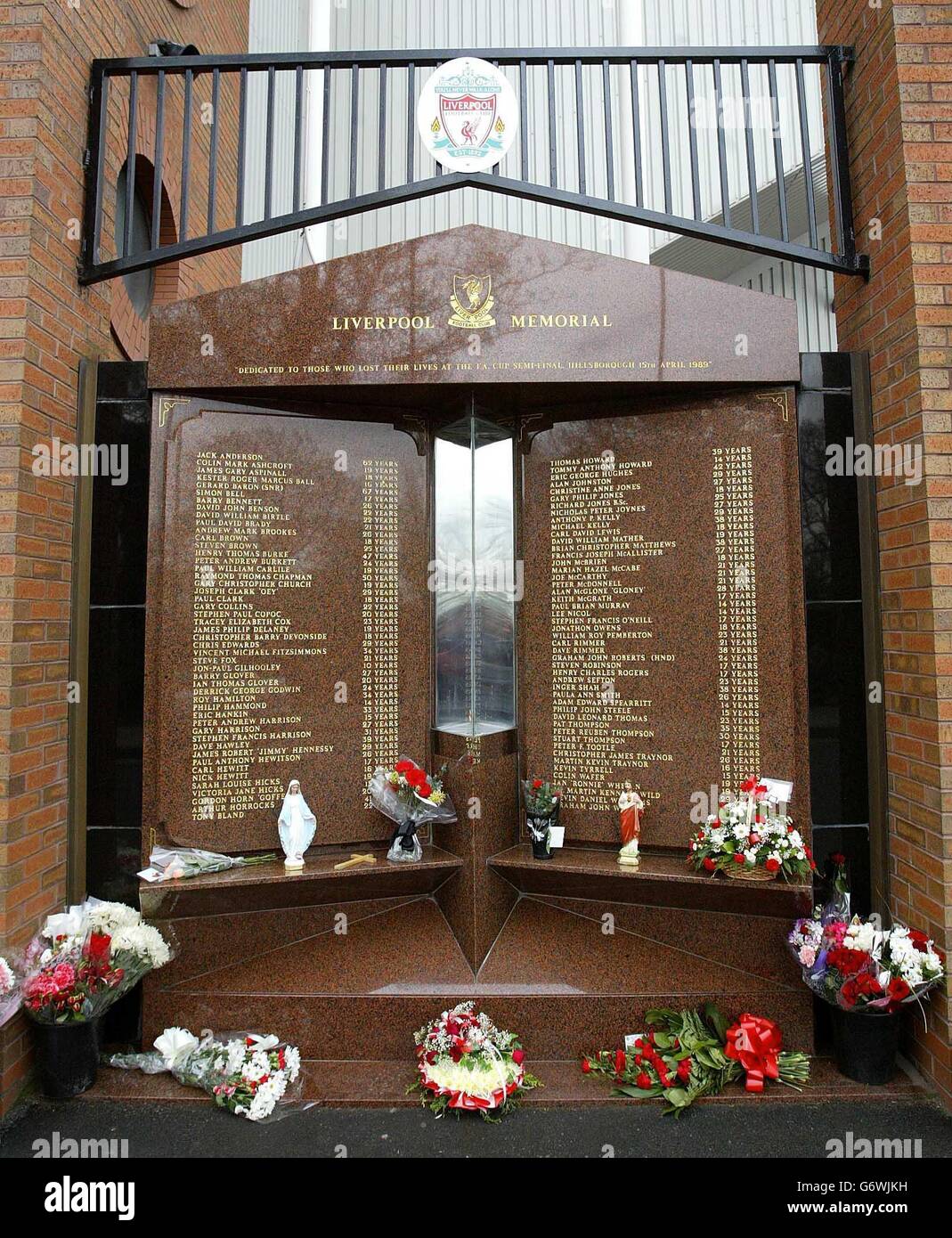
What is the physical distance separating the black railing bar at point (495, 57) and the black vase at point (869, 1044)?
5101 millimetres

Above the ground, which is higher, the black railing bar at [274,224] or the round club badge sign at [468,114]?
the round club badge sign at [468,114]

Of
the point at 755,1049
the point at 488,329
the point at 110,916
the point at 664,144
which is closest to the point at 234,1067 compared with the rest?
the point at 110,916

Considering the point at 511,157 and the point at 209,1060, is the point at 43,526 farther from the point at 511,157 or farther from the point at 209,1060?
the point at 511,157

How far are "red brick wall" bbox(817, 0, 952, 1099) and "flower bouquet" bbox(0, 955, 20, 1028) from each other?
417cm

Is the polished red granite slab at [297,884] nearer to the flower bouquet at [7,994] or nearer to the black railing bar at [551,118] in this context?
the flower bouquet at [7,994]

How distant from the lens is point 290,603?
167 inches

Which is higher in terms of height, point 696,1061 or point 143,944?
point 143,944

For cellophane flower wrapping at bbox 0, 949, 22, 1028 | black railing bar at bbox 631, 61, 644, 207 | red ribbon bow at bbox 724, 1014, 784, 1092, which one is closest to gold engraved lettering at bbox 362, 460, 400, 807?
cellophane flower wrapping at bbox 0, 949, 22, 1028

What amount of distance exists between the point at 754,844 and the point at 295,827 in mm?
2411

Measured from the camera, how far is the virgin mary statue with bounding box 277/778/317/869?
4039 millimetres

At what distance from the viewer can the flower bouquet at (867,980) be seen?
3.36 meters

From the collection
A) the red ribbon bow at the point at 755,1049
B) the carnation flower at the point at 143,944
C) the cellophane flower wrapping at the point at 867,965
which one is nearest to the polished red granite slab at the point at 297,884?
the carnation flower at the point at 143,944

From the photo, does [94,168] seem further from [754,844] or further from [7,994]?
[754,844]

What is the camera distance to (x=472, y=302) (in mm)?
4070
